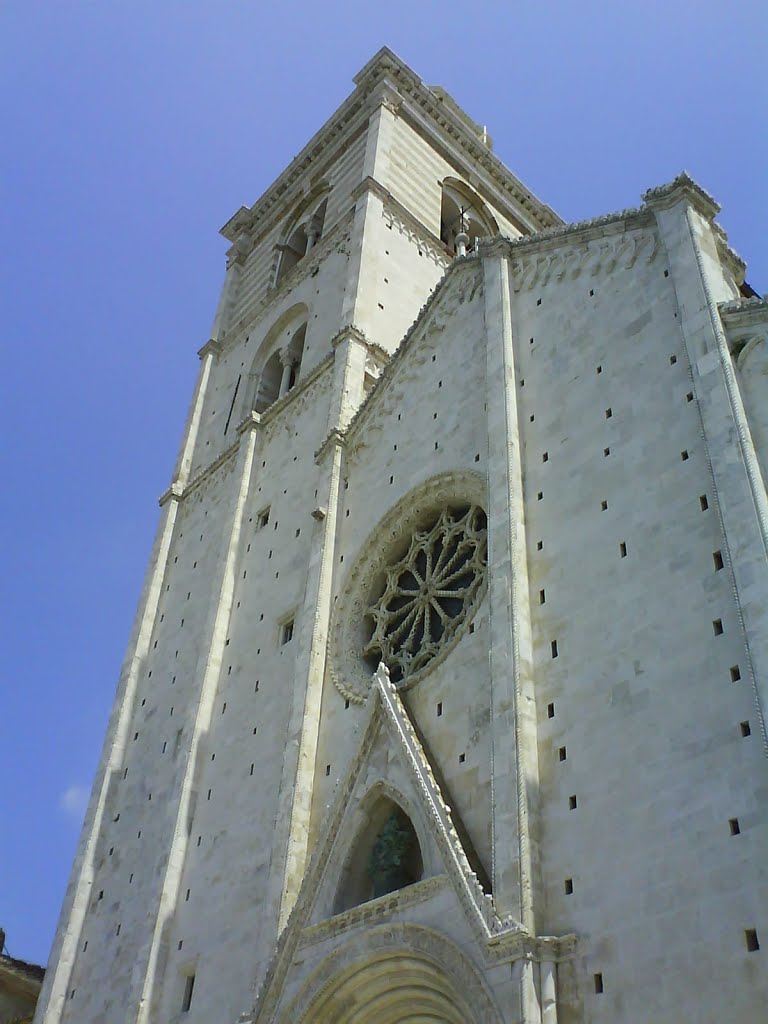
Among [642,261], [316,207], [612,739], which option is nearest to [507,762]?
[612,739]

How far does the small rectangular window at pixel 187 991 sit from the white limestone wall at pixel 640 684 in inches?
280

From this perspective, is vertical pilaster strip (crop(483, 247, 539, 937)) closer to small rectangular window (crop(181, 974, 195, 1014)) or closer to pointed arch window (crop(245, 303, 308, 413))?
small rectangular window (crop(181, 974, 195, 1014))

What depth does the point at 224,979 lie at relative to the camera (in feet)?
48.1

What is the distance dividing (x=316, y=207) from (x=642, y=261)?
17.3 meters

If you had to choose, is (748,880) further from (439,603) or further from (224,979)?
(224,979)

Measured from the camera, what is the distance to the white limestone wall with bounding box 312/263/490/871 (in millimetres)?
13062

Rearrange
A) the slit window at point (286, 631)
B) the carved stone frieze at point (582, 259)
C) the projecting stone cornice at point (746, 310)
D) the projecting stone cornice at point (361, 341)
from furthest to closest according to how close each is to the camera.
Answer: the projecting stone cornice at point (361, 341) < the slit window at point (286, 631) < the carved stone frieze at point (582, 259) < the projecting stone cornice at point (746, 310)

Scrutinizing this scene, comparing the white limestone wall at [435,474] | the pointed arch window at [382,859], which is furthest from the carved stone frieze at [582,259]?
the pointed arch window at [382,859]

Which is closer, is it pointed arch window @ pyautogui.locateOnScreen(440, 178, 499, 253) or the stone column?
the stone column

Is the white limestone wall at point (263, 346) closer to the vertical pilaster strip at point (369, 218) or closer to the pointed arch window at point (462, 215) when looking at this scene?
the vertical pilaster strip at point (369, 218)

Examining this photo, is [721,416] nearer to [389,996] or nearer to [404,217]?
[389,996]

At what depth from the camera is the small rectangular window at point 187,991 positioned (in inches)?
598

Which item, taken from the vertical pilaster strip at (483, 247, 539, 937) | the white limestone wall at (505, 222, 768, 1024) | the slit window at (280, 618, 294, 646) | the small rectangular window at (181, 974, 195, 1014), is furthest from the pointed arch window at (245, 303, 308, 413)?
the small rectangular window at (181, 974, 195, 1014)

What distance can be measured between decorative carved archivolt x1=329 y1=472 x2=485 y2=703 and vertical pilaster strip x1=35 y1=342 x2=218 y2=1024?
695 cm
